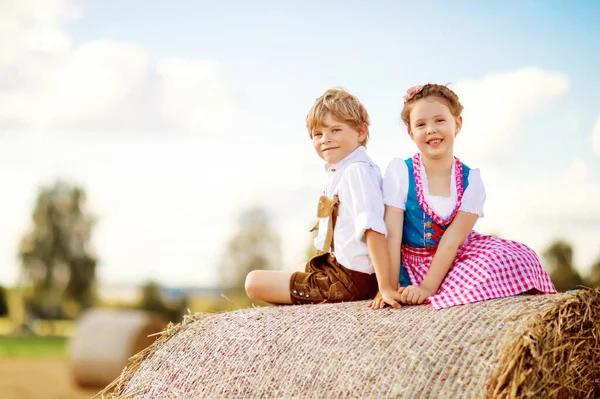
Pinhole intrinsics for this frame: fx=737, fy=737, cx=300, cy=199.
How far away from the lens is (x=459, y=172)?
3.50 metres

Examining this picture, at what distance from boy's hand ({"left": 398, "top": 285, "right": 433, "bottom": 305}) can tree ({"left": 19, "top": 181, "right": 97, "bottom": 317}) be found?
17675 millimetres

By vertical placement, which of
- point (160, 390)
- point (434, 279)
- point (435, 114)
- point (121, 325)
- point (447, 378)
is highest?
point (435, 114)

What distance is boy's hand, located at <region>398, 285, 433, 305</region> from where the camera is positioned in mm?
3166

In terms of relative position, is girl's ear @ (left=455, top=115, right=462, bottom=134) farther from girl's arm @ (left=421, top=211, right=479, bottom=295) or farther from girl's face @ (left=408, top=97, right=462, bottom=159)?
girl's arm @ (left=421, top=211, right=479, bottom=295)

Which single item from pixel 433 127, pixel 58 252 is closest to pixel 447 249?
pixel 433 127

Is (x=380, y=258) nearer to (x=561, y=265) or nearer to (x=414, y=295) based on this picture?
(x=414, y=295)

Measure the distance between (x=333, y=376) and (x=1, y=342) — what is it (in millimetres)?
17513

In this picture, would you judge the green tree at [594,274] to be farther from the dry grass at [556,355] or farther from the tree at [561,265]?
the dry grass at [556,355]

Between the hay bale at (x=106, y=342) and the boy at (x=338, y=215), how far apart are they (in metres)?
6.88

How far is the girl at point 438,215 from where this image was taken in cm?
322

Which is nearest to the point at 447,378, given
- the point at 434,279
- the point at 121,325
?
the point at 434,279

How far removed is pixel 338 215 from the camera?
3590 mm

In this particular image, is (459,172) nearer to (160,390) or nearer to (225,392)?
(225,392)

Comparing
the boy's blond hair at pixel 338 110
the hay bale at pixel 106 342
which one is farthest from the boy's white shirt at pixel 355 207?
the hay bale at pixel 106 342
